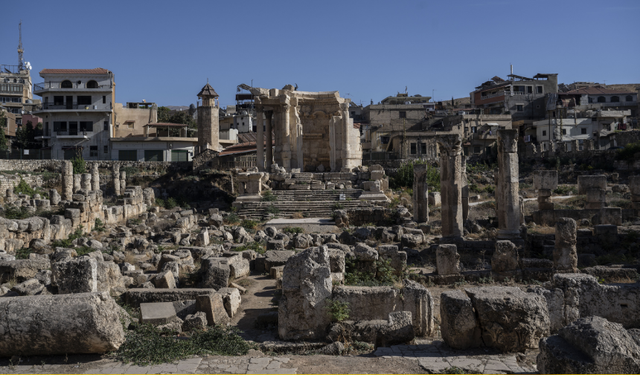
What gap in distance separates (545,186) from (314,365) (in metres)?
20.2

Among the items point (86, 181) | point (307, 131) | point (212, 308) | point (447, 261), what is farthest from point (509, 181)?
point (86, 181)

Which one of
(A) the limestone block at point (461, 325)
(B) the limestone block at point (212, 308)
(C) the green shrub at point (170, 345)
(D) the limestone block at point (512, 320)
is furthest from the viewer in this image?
(B) the limestone block at point (212, 308)

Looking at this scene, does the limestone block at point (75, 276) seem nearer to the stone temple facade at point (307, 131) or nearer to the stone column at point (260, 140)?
the stone temple facade at point (307, 131)

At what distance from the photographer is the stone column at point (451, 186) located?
55.0 ft

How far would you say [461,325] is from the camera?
6945 millimetres

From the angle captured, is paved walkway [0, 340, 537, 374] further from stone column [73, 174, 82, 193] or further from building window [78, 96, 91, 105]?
building window [78, 96, 91, 105]

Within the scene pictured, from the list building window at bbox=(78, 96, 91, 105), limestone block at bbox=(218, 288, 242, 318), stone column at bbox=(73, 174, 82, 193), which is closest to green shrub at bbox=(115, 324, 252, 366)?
limestone block at bbox=(218, 288, 242, 318)

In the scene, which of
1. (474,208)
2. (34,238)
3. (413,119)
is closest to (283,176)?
(474,208)

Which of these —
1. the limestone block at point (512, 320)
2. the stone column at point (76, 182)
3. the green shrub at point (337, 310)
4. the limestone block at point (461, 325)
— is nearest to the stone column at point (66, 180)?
the stone column at point (76, 182)

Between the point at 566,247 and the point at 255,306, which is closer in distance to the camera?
the point at 255,306

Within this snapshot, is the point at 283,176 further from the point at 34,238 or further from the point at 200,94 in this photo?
the point at 200,94

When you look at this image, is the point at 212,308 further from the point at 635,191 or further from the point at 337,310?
the point at 635,191

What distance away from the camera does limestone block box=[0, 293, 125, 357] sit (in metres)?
6.39

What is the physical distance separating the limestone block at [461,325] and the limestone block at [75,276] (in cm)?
518
